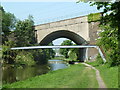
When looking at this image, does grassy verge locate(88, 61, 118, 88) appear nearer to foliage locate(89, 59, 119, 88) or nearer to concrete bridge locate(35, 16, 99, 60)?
foliage locate(89, 59, 119, 88)

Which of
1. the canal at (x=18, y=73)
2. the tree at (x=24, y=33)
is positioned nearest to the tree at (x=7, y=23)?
A: the tree at (x=24, y=33)

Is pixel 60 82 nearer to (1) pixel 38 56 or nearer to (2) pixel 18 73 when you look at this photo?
(2) pixel 18 73

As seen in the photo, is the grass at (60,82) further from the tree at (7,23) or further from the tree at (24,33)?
the tree at (24,33)

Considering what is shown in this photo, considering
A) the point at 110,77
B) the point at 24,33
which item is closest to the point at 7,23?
the point at 24,33

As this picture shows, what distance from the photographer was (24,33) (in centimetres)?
4931

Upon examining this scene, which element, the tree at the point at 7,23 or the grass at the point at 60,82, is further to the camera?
the tree at the point at 7,23

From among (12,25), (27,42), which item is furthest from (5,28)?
(27,42)

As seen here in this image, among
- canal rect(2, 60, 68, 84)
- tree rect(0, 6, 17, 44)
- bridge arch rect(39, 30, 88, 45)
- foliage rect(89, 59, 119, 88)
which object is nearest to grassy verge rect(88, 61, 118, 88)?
foliage rect(89, 59, 119, 88)

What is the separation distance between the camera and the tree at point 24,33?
48688 millimetres

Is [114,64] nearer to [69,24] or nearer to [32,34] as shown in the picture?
[69,24]

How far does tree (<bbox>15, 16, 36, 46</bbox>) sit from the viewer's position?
48.7 meters

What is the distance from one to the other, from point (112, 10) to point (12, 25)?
42.8m

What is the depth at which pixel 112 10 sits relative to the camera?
1010 centimetres

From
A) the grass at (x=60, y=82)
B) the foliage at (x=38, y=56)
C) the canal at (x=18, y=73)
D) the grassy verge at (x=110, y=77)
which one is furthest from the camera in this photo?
the foliage at (x=38, y=56)
